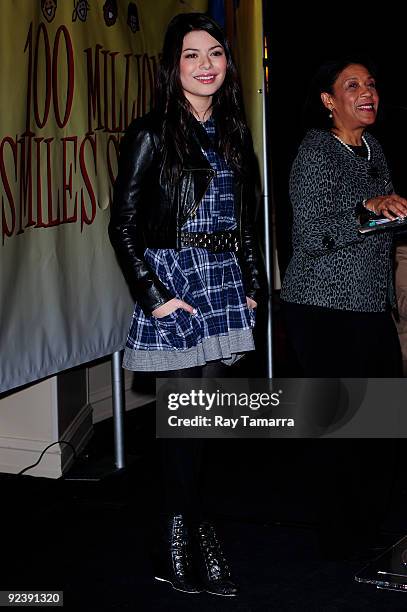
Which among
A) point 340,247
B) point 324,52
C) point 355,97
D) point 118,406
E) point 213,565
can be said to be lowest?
point 213,565

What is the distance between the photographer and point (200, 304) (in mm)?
2693

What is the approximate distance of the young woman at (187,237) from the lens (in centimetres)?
263

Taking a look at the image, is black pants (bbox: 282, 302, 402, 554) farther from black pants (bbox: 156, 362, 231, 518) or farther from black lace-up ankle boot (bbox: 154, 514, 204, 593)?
black lace-up ankle boot (bbox: 154, 514, 204, 593)

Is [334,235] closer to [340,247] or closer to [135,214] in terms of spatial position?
[340,247]

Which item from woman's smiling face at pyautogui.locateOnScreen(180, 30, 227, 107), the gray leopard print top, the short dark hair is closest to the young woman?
woman's smiling face at pyautogui.locateOnScreen(180, 30, 227, 107)

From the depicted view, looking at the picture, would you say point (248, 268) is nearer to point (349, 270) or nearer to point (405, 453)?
point (349, 270)

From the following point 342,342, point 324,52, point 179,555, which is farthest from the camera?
point 324,52

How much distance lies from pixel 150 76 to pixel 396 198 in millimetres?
1655

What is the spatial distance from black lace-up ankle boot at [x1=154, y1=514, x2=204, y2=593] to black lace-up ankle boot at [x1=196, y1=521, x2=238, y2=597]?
1.4 inches

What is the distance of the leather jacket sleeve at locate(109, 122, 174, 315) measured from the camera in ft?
8.57

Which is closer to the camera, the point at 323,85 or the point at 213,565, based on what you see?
the point at 213,565

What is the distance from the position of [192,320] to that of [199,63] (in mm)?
708

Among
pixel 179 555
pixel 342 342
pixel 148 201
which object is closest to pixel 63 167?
pixel 148 201

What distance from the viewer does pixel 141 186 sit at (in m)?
2.64
